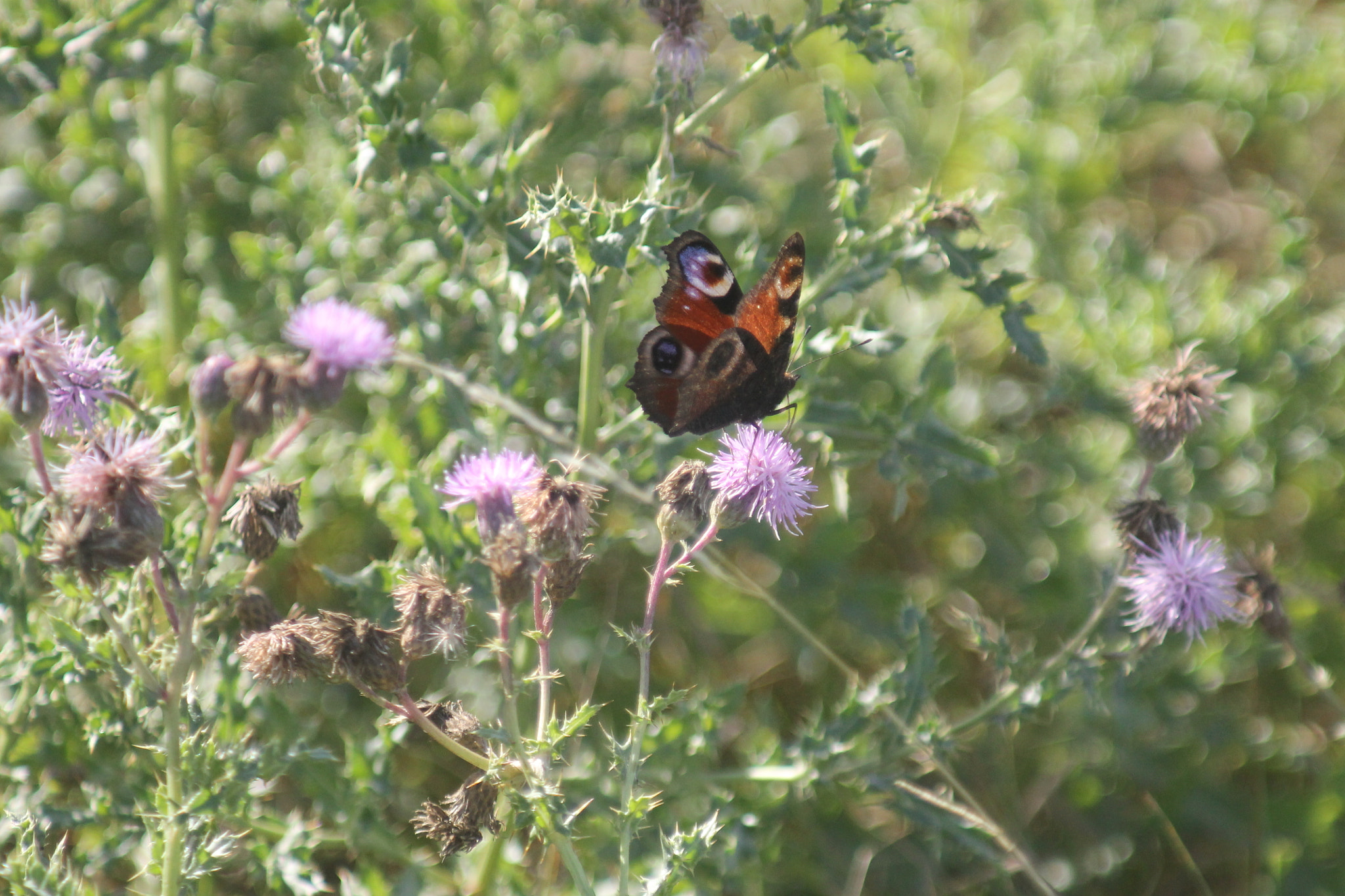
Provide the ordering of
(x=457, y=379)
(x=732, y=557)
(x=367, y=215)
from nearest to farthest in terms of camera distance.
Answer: (x=457, y=379) < (x=367, y=215) < (x=732, y=557)

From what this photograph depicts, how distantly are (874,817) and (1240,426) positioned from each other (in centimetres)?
241

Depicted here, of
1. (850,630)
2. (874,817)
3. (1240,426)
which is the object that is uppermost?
(1240,426)

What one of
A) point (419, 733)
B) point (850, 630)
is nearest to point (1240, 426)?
point (850, 630)

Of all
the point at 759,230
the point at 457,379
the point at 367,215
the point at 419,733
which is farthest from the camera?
the point at 759,230

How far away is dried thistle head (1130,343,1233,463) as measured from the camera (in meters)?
3.22

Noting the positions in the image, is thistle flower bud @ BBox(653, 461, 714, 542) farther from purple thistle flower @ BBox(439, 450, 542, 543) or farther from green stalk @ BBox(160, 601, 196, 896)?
green stalk @ BBox(160, 601, 196, 896)

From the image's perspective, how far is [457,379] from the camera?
3350 mm

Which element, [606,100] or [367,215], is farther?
[606,100]

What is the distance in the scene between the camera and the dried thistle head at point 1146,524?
3164 millimetres

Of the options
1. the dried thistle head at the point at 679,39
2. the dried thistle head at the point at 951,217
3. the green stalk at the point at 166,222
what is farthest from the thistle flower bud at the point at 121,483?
the dried thistle head at the point at 951,217

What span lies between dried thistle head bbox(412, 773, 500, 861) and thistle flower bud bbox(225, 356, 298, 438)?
3.29 feet

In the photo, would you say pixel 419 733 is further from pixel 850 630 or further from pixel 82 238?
pixel 82 238

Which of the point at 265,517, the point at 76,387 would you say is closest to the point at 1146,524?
the point at 265,517

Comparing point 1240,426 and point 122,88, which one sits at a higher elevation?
point 122,88
